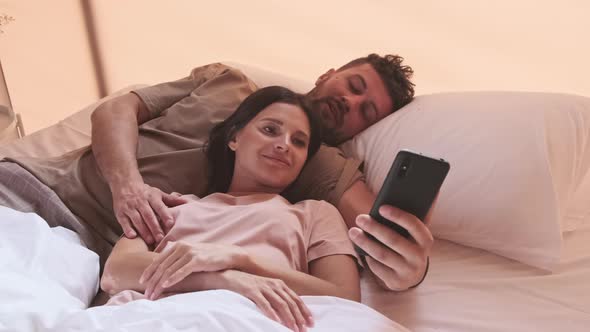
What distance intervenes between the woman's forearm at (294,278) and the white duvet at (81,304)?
Answer: 47 millimetres

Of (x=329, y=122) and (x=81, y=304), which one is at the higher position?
(x=329, y=122)

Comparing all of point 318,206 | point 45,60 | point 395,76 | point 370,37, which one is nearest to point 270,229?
point 318,206

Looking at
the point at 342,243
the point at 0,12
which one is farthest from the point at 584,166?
the point at 0,12

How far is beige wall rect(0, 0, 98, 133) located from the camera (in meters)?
2.13

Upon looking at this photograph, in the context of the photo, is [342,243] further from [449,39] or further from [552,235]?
[449,39]

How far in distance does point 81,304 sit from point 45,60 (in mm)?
1707

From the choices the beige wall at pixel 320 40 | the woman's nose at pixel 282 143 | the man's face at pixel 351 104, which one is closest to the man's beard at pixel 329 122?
the man's face at pixel 351 104

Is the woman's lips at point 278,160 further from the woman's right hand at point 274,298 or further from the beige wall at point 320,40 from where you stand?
the beige wall at point 320,40

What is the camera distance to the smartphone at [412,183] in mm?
738

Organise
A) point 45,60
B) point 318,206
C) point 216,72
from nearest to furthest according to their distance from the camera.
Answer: point 318,206, point 216,72, point 45,60

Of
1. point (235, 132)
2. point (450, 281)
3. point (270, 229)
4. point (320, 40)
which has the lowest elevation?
point (450, 281)

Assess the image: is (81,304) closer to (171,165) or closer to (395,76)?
(171,165)

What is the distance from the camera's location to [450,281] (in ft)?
3.15

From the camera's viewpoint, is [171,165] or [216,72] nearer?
[171,165]
